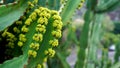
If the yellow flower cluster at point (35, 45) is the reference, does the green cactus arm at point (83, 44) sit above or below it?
below

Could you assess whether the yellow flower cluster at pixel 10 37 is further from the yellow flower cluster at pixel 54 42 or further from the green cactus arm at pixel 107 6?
the green cactus arm at pixel 107 6

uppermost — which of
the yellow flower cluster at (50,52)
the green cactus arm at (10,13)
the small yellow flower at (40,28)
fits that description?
the green cactus arm at (10,13)

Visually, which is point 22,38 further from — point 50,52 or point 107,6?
point 107,6

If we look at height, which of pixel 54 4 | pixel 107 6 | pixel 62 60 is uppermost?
pixel 54 4

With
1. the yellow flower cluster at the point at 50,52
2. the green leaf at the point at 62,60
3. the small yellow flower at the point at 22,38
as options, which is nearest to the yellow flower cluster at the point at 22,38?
the small yellow flower at the point at 22,38

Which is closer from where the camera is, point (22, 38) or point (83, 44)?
point (22, 38)

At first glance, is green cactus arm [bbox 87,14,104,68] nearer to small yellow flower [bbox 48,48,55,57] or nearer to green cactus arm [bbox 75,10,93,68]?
green cactus arm [bbox 75,10,93,68]

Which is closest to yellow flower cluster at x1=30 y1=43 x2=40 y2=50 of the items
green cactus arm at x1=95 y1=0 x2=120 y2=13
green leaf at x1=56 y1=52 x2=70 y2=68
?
green leaf at x1=56 y1=52 x2=70 y2=68

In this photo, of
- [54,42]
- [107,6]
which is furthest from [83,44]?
[54,42]

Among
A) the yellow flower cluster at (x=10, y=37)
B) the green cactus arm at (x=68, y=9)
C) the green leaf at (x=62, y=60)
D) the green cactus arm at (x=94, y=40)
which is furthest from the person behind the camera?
the green cactus arm at (x=94, y=40)
